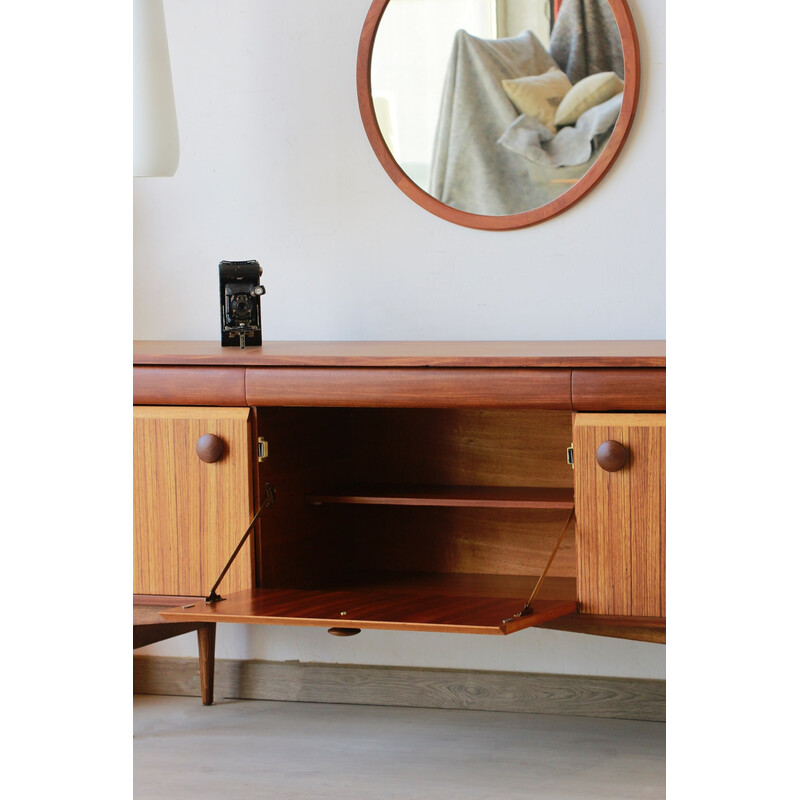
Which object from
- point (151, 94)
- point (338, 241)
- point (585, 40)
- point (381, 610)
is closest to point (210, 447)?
point (381, 610)

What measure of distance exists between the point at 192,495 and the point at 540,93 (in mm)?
1295

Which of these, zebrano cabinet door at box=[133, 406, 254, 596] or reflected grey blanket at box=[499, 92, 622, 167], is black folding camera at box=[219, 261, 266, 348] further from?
reflected grey blanket at box=[499, 92, 622, 167]

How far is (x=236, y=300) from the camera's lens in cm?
235

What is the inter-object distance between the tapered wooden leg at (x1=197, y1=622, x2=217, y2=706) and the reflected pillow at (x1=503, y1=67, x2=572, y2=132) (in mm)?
1578

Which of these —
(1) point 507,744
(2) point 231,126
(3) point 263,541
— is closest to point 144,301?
(2) point 231,126

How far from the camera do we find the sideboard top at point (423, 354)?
1948mm

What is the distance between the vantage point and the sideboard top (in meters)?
1.95

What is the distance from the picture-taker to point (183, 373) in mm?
2143

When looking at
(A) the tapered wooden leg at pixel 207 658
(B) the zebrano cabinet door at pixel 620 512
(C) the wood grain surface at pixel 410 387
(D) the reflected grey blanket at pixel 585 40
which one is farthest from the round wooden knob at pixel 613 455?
(A) the tapered wooden leg at pixel 207 658

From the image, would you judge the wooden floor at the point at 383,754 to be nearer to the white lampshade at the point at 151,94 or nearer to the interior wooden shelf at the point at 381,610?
the interior wooden shelf at the point at 381,610

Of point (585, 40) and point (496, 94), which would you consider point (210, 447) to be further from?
point (585, 40)
